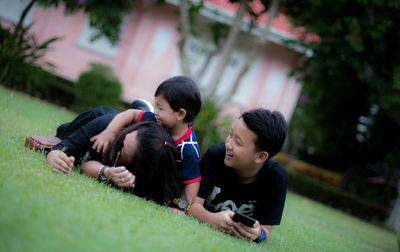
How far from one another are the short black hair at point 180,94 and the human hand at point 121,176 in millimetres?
773

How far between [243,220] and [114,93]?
29.7 feet

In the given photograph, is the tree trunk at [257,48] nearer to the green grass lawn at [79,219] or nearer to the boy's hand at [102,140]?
the boy's hand at [102,140]

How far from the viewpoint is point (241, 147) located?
119 inches

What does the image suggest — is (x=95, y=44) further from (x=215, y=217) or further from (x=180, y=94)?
(x=215, y=217)

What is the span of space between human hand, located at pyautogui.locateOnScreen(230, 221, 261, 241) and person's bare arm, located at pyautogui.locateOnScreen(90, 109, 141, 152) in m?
1.27

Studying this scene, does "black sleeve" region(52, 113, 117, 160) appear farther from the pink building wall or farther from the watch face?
the pink building wall

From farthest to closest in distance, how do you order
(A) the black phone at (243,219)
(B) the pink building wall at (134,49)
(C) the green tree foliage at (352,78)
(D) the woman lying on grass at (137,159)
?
(B) the pink building wall at (134,49), (C) the green tree foliage at (352,78), (D) the woman lying on grass at (137,159), (A) the black phone at (243,219)

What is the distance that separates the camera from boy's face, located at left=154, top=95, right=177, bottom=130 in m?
3.44

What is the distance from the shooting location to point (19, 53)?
7.36m

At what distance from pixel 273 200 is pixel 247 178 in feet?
0.94

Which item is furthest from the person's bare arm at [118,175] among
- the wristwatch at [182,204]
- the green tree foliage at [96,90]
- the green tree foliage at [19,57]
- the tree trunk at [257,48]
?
the green tree foliage at [96,90]

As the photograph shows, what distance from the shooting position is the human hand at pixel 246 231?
2.90 metres

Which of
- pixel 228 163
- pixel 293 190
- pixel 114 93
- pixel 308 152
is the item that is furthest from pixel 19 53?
pixel 308 152

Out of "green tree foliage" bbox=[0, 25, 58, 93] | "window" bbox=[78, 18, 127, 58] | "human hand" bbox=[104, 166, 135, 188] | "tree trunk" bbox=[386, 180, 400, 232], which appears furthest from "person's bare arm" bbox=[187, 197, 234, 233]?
"window" bbox=[78, 18, 127, 58]
